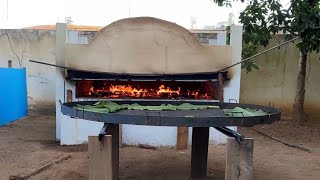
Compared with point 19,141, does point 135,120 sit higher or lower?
higher

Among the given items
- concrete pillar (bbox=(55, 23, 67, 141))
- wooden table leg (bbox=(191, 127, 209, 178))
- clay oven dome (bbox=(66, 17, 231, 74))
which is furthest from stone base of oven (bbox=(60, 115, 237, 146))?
wooden table leg (bbox=(191, 127, 209, 178))

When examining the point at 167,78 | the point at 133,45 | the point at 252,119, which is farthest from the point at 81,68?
the point at 252,119

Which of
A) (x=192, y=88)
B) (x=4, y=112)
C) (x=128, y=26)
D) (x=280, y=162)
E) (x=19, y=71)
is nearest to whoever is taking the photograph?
(x=280, y=162)

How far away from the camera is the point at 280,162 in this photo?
663cm

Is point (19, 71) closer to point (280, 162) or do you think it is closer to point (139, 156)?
point (139, 156)

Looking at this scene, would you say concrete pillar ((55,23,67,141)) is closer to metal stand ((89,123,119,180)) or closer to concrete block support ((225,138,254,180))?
metal stand ((89,123,119,180))

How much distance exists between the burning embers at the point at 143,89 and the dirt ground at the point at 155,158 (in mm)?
1042

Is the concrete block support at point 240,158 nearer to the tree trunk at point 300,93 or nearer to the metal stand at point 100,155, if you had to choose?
the metal stand at point 100,155

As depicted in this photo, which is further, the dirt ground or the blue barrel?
the blue barrel

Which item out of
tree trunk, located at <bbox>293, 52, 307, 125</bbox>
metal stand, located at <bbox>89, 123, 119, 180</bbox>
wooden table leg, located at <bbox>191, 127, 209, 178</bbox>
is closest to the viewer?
metal stand, located at <bbox>89, 123, 119, 180</bbox>

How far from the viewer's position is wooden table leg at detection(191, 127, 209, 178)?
17.8 ft

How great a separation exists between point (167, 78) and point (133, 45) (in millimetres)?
901

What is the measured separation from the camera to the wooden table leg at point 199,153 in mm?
5422

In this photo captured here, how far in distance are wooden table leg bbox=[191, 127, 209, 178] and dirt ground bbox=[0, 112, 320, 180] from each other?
0.16 meters
